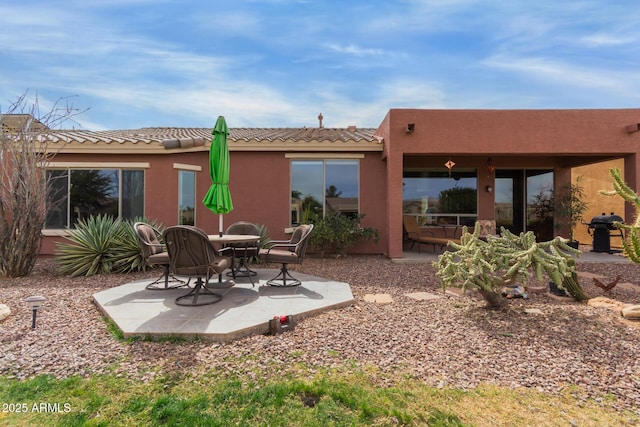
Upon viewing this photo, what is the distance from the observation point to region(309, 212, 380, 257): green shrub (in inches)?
333

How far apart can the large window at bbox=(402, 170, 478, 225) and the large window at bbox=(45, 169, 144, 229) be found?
815 cm

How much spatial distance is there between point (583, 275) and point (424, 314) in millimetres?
4386

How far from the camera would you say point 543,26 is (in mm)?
6887

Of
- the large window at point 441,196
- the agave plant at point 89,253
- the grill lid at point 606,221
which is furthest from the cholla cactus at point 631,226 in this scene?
the agave plant at point 89,253

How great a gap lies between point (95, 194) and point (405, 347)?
9.31 m

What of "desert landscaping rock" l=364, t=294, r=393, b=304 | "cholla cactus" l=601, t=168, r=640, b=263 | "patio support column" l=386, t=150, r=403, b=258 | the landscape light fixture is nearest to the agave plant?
the landscape light fixture

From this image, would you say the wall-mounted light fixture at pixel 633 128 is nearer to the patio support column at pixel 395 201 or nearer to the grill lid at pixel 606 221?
the grill lid at pixel 606 221

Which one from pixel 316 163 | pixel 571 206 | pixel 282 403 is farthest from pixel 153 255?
pixel 571 206

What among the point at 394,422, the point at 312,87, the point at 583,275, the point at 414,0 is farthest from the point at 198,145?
the point at 583,275

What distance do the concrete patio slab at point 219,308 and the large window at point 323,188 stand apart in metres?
3.97

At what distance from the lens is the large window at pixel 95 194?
352 inches

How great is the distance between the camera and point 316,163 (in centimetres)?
952

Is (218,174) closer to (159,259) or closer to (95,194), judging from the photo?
(159,259)

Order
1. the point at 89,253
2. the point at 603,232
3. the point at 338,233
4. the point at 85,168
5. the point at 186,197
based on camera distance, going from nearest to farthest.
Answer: the point at 89,253 < the point at 338,233 < the point at 85,168 < the point at 186,197 < the point at 603,232
